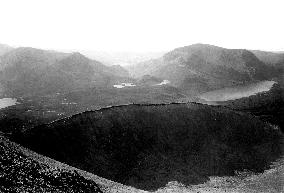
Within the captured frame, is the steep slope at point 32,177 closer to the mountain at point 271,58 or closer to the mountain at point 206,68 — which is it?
the mountain at point 206,68

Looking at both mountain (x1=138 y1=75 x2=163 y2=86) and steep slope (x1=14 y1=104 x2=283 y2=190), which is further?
mountain (x1=138 y1=75 x2=163 y2=86)

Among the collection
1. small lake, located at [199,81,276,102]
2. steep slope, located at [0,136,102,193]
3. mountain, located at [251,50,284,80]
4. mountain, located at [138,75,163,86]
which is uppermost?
mountain, located at [251,50,284,80]

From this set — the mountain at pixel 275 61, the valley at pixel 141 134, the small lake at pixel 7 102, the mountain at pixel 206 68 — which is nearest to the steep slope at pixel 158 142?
the valley at pixel 141 134

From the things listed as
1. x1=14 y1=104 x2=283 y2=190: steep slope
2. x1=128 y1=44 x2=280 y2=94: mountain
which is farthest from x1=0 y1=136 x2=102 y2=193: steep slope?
x1=128 y1=44 x2=280 y2=94: mountain

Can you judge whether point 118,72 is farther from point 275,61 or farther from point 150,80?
point 275,61

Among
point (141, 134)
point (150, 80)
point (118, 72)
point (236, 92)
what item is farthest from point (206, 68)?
point (141, 134)

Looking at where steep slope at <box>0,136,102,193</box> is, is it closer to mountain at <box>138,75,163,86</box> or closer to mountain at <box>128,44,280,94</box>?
mountain at <box>128,44,280,94</box>
